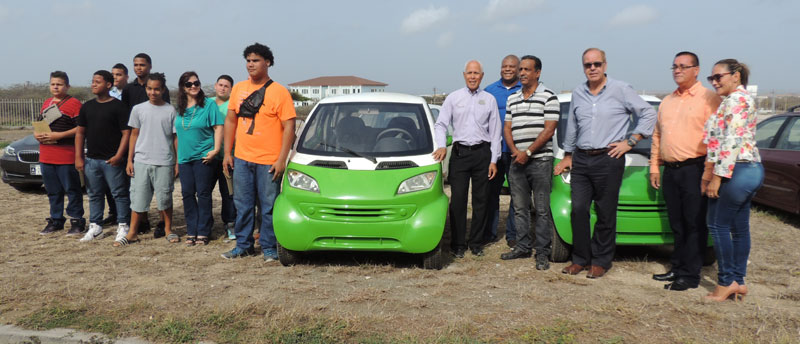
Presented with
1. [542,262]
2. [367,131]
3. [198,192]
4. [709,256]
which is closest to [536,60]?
[367,131]

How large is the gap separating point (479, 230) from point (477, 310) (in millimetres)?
1718

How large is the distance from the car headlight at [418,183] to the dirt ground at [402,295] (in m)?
0.77

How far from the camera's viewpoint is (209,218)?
20.9 ft

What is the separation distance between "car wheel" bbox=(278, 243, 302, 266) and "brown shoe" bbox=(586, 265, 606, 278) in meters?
2.68

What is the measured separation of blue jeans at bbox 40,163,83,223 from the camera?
6645mm

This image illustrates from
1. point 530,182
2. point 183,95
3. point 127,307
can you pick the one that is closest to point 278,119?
point 183,95

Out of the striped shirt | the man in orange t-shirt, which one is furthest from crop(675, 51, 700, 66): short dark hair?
the man in orange t-shirt

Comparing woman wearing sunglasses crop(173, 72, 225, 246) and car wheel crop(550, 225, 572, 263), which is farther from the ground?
woman wearing sunglasses crop(173, 72, 225, 246)

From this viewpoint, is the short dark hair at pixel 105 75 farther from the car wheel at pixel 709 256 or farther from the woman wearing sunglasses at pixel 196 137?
the car wheel at pixel 709 256

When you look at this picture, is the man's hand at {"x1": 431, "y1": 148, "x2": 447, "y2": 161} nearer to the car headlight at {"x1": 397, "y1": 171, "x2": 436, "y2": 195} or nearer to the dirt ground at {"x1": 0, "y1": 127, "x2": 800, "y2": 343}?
the car headlight at {"x1": 397, "y1": 171, "x2": 436, "y2": 195}

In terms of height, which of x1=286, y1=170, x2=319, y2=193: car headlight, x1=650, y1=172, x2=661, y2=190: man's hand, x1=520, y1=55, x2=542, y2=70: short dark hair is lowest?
x1=286, y1=170, x2=319, y2=193: car headlight

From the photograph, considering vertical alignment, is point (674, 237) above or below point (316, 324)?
above

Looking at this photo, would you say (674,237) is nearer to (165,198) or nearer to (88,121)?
(165,198)

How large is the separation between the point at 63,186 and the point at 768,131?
9269 mm
